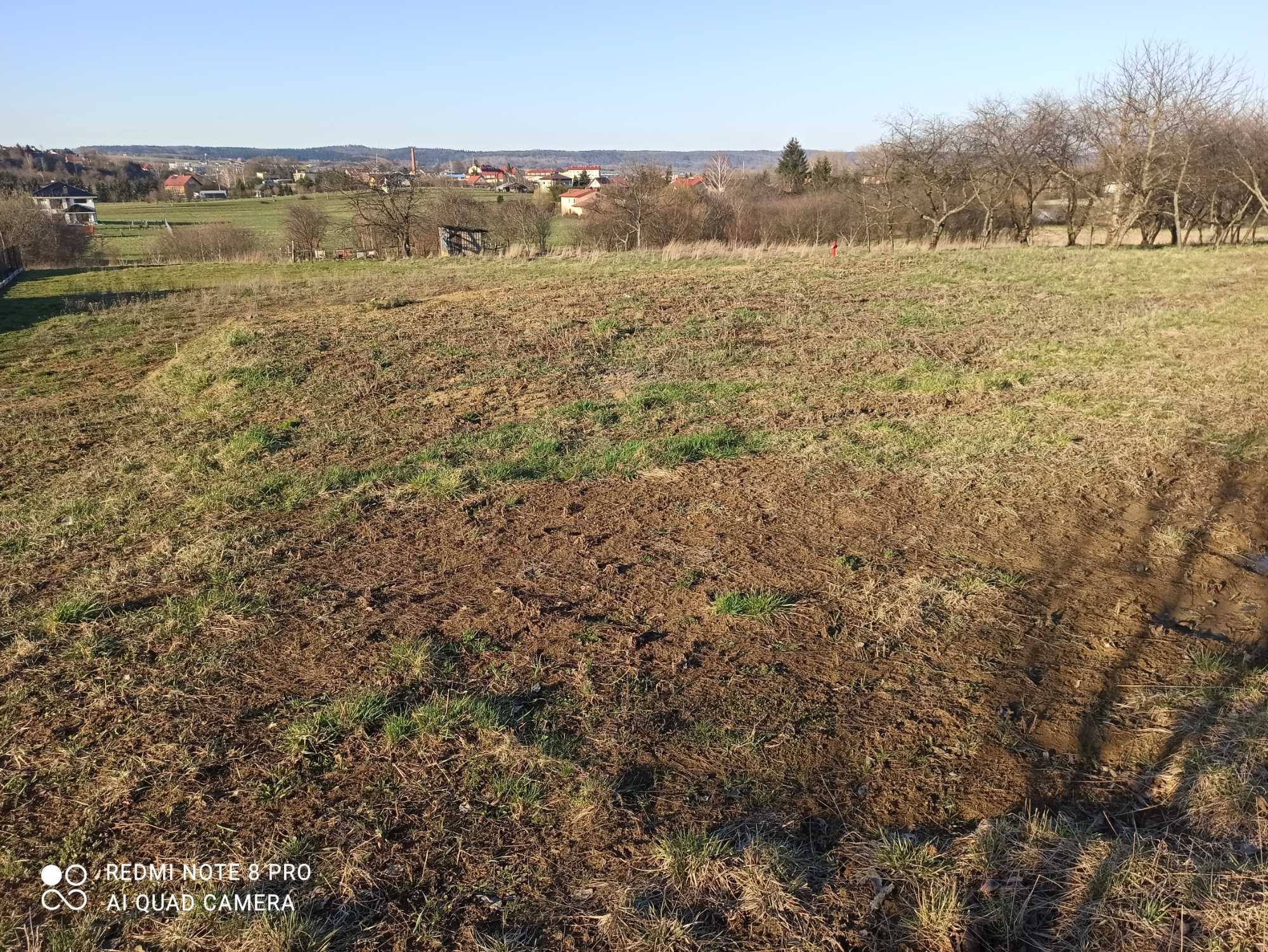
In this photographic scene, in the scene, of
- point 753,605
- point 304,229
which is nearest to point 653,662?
point 753,605

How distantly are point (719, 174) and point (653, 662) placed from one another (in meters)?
47.9

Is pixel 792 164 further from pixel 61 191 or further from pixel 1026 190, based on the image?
pixel 61 191

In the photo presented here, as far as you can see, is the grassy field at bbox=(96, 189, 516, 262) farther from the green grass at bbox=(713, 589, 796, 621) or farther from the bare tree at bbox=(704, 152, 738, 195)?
the green grass at bbox=(713, 589, 796, 621)

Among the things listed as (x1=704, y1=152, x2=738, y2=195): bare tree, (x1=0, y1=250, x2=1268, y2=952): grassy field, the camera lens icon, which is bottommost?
the camera lens icon

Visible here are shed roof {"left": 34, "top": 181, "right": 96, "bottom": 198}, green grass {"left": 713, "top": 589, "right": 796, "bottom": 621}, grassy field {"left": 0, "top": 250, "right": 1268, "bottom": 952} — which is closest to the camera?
grassy field {"left": 0, "top": 250, "right": 1268, "bottom": 952}

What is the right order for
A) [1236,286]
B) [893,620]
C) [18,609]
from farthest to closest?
[1236,286]
[18,609]
[893,620]

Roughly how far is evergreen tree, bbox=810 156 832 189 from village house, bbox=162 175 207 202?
6084 cm

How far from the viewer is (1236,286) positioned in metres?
15.6

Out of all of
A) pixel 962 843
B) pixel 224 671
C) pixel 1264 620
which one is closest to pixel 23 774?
pixel 224 671

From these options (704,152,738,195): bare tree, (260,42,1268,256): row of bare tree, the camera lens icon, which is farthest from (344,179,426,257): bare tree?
the camera lens icon

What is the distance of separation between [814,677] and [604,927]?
1632 millimetres

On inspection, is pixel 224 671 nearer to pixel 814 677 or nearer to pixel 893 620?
pixel 814 677

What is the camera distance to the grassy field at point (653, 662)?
8.13 ft

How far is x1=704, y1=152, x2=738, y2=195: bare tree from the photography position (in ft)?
143
